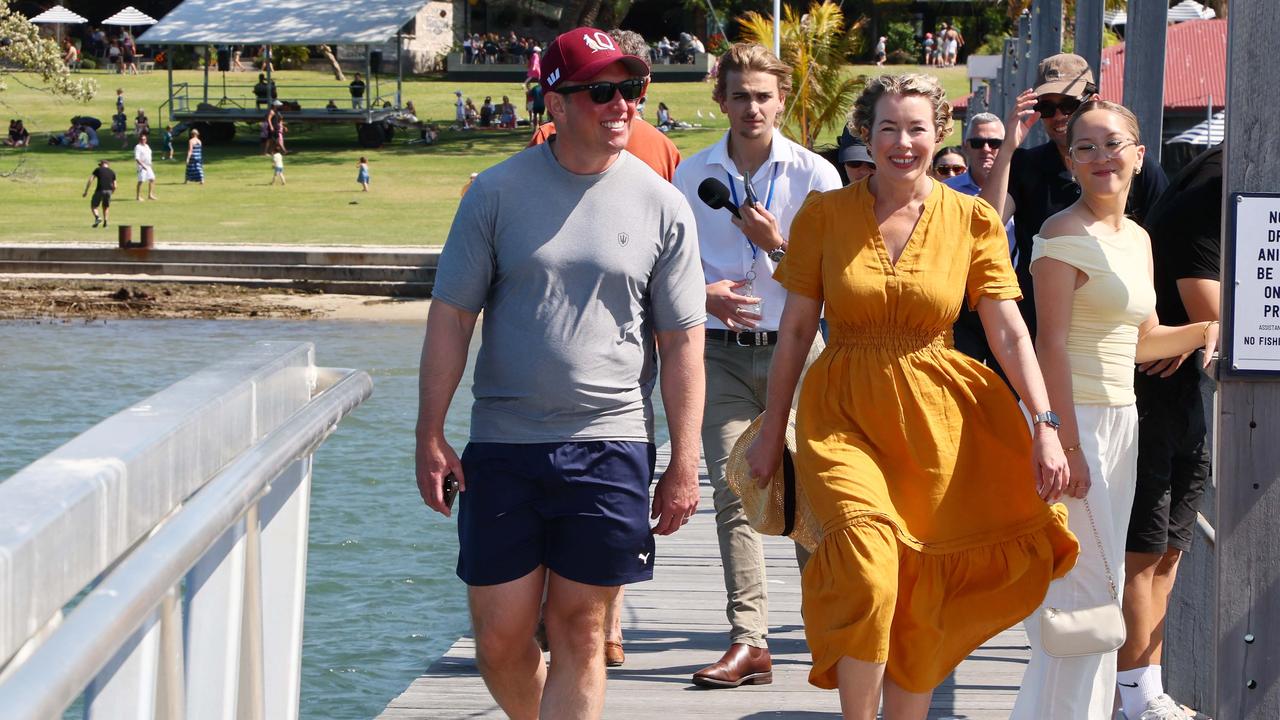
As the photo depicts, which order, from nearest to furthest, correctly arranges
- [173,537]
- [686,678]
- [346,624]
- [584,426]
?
1. [173,537]
2. [584,426]
3. [686,678]
4. [346,624]

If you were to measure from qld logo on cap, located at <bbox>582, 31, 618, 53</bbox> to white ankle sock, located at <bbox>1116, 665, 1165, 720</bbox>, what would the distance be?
236 centimetres

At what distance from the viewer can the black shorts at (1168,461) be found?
15.8 feet

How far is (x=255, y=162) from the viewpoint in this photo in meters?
48.2

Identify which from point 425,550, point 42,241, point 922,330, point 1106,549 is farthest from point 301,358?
point 42,241

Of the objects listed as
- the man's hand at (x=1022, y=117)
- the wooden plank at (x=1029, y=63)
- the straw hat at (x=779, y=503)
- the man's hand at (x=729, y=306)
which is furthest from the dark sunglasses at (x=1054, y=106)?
the wooden plank at (x=1029, y=63)

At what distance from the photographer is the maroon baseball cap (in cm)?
404

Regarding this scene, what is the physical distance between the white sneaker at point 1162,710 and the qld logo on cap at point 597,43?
2453mm

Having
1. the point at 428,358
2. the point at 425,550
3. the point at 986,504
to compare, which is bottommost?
the point at 425,550

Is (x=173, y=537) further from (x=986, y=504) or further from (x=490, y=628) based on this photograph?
(x=986, y=504)

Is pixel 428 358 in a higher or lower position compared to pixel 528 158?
lower

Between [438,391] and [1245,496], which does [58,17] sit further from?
[1245,496]

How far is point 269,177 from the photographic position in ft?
149

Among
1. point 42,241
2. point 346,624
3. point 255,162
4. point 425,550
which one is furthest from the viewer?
point 255,162

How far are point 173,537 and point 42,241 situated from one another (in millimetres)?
33481
